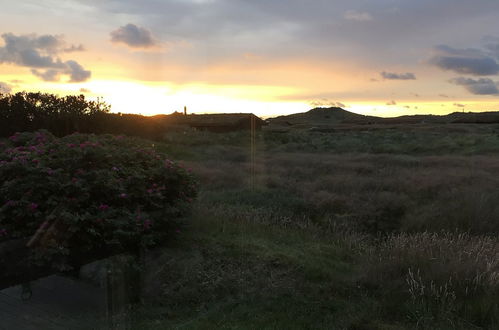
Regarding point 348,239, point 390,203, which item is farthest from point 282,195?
point 348,239

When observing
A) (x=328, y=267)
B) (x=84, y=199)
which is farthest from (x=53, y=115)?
(x=328, y=267)

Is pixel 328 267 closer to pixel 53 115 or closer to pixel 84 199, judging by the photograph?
pixel 84 199

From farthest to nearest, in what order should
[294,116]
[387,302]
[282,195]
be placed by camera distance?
[294,116]
[282,195]
[387,302]

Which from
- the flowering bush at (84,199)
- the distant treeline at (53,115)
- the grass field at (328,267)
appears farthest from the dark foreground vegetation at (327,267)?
the distant treeline at (53,115)

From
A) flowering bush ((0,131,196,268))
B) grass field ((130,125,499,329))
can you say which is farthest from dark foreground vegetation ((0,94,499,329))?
flowering bush ((0,131,196,268))

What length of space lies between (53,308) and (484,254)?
208 inches

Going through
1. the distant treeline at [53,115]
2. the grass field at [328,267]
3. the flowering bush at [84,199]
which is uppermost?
the distant treeline at [53,115]

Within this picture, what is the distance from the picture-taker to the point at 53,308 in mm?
5680

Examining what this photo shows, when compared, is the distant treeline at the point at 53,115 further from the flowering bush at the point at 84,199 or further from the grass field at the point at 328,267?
the flowering bush at the point at 84,199

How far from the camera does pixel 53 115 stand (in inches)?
832

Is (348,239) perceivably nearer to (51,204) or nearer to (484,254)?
(484,254)

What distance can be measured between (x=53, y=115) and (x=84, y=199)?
54.2 ft

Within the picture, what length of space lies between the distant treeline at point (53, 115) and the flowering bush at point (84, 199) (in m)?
13.9

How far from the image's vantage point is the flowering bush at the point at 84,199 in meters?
5.89
